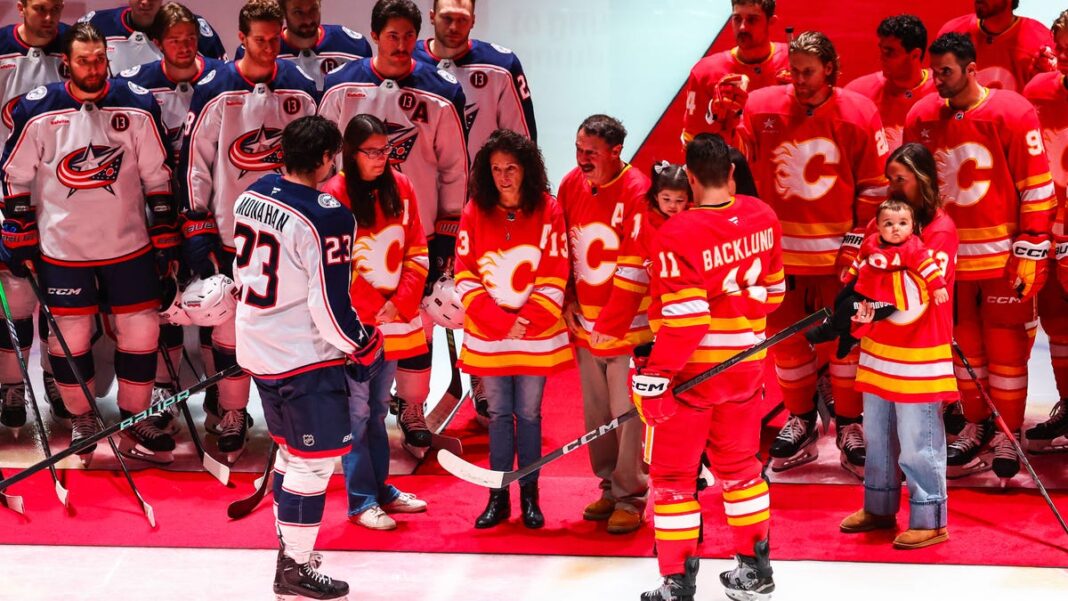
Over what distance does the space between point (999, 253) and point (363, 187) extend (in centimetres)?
208

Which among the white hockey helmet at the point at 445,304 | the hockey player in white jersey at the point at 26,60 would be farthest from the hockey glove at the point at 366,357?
the hockey player in white jersey at the point at 26,60

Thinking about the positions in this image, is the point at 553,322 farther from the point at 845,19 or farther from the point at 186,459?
the point at 845,19

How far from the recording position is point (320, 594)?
3.66 meters

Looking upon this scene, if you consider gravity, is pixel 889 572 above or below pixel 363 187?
below

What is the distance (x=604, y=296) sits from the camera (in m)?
4.11

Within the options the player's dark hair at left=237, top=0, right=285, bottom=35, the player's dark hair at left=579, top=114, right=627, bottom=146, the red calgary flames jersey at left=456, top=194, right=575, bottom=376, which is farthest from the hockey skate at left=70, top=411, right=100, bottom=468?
the player's dark hair at left=579, top=114, right=627, bottom=146

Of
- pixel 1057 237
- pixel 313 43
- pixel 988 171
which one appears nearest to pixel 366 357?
pixel 313 43

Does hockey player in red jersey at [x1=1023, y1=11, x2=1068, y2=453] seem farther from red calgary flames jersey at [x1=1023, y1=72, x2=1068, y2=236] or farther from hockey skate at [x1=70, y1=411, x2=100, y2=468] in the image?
hockey skate at [x1=70, y1=411, x2=100, y2=468]

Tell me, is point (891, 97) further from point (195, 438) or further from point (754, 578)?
point (195, 438)

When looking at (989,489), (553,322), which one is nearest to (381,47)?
(553,322)

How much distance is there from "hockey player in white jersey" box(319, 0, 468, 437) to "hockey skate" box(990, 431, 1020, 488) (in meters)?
1.96

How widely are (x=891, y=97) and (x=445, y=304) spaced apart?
178 cm

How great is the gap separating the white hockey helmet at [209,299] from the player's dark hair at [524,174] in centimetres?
110

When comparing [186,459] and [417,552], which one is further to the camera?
[186,459]
